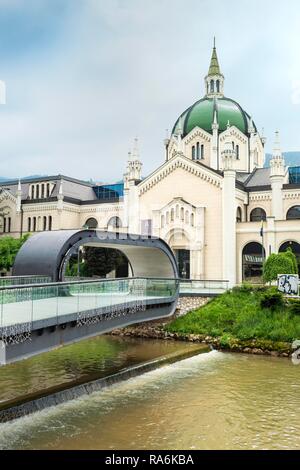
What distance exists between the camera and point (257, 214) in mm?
54188

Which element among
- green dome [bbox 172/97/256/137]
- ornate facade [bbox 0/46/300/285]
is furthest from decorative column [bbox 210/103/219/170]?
green dome [bbox 172/97/256/137]

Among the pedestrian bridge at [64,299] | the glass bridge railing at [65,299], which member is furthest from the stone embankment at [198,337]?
the glass bridge railing at [65,299]

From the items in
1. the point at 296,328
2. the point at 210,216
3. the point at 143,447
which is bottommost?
the point at 143,447

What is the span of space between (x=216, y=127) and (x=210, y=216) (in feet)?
46.0

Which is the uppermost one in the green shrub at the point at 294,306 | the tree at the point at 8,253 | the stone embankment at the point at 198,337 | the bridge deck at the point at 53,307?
the tree at the point at 8,253

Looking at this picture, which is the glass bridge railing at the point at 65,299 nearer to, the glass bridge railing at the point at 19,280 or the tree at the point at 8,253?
the glass bridge railing at the point at 19,280

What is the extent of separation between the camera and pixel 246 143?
60875 mm

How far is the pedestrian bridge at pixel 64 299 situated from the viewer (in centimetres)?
1519

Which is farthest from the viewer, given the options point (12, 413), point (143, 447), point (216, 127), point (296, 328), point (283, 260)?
point (216, 127)

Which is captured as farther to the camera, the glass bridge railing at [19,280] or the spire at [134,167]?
the spire at [134,167]

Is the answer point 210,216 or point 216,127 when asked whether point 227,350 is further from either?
point 216,127

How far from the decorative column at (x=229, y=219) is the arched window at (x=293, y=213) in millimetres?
6617

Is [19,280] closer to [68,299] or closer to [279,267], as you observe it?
[68,299]
